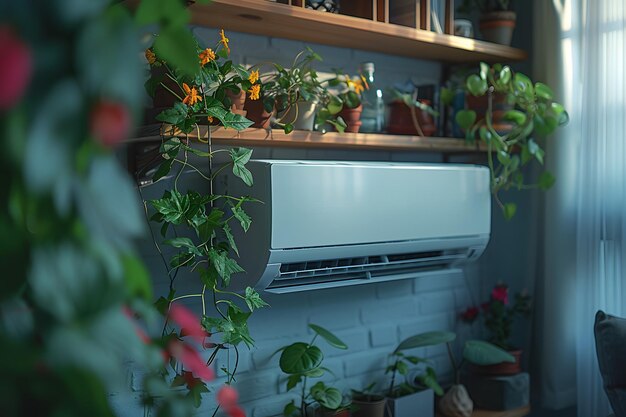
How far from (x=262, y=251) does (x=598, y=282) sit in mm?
1255

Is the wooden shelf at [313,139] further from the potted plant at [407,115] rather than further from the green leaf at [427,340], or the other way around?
the green leaf at [427,340]

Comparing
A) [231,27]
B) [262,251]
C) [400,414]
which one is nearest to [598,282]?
[400,414]

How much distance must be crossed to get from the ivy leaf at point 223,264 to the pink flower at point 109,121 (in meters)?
1.24

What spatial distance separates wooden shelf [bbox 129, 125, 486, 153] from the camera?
6.05 ft

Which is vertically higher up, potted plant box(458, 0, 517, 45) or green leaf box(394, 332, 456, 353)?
potted plant box(458, 0, 517, 45)

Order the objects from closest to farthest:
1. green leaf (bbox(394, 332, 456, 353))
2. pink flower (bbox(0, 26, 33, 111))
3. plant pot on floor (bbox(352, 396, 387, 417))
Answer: pink flower (bbox(0, 26, 33, 111)), plant pot on floor (bbox(352, 396, 387, 417)), green leaf (bbox(394, 332, 456, 353))

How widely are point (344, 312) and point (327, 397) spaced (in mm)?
390

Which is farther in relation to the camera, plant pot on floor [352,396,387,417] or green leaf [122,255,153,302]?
plant pot on floor [352,396,387,417]

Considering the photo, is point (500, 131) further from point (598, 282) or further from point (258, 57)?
point (258, 57)

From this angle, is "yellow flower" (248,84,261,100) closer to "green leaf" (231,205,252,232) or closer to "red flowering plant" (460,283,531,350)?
"green leaf" (231,205,252,232)

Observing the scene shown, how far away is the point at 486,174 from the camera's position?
2.45m

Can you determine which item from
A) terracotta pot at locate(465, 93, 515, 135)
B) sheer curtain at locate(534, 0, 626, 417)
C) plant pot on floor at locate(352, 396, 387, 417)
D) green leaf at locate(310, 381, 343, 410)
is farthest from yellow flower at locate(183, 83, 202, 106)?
sheer curtain at locate(534, 0, 626, 417)

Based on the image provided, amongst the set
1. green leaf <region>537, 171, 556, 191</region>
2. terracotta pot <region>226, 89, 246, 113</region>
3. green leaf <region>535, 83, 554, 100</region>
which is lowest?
green leaf <region>537, 171, 556, 191</region>

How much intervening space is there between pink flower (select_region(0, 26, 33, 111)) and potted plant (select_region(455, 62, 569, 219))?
2.06 m
